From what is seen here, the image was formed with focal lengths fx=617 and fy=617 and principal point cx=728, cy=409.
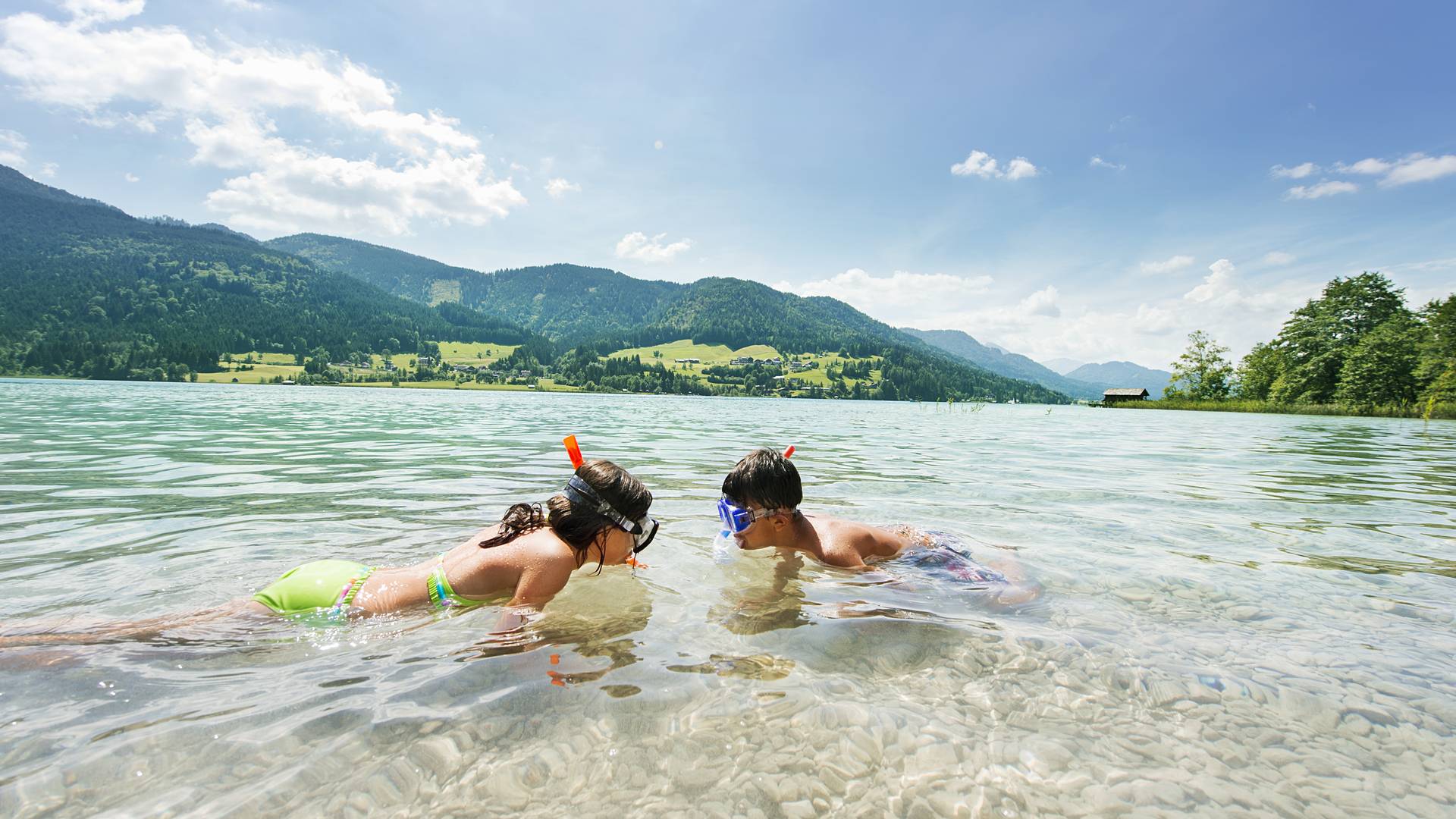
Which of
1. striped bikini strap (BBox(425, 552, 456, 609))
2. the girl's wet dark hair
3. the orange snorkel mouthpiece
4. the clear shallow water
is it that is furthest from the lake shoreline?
striped bikini strap (BBox(425, 552, 456, 609))

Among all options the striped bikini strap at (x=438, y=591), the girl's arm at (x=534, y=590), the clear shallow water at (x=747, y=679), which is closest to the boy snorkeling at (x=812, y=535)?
the clear shallow water at (x=747, y=679)

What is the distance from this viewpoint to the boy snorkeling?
5.60 meters

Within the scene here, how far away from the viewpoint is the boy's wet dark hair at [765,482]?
558 centimetres

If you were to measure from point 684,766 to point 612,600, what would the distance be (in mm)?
Result: 2642

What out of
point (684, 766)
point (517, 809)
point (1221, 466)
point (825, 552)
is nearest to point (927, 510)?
point (825, 552)

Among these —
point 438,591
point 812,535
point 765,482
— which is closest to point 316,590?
point 438,591

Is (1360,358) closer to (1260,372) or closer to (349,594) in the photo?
(1260,372)

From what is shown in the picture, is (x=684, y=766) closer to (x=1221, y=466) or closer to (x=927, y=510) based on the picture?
(x=927, y=510)

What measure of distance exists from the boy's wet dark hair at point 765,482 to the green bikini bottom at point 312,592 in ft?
10.2

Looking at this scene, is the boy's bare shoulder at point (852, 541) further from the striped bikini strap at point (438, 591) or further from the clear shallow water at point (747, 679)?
the striped bikini strap at point (438, 591)

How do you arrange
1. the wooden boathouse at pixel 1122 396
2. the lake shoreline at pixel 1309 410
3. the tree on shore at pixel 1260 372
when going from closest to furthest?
the lake shoreline at pixel 1309 410 < the tree on shore at pixel 1260 372 < the wooden boathouse at pixel 1122 396

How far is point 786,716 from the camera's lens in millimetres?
3258

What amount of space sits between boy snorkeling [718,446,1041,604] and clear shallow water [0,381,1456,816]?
287mm

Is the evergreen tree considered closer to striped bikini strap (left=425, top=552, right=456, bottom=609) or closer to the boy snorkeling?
the boy snorkeling
